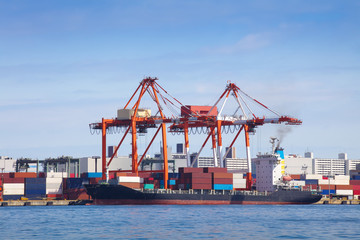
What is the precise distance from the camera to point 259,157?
116m

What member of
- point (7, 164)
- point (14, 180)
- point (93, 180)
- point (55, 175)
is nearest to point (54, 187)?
point (55, 175)

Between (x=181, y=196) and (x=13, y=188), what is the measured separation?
4134 cm

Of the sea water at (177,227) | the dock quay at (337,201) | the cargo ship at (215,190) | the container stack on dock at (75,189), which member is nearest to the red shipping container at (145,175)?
the cargo ship at (215,190)

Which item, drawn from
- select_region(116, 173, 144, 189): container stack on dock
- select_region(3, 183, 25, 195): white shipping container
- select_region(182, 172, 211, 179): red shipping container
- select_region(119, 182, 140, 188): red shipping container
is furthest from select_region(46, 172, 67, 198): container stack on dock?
select_region(182, 172, 211, 179): red shipping container

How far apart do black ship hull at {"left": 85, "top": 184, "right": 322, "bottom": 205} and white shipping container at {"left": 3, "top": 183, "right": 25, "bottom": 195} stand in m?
30.7

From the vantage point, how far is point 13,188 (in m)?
131

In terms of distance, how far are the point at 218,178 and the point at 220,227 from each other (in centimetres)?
4813

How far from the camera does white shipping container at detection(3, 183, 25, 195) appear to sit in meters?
130

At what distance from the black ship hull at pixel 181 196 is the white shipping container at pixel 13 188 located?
101ft

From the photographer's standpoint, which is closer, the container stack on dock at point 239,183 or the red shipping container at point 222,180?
the red shipping container at point 222,180

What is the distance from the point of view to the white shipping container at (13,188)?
427 feet

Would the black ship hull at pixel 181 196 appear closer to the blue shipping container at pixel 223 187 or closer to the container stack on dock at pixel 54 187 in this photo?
the blue shipping container at pixel 223 187

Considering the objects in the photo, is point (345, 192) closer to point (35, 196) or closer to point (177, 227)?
point (35, 196)

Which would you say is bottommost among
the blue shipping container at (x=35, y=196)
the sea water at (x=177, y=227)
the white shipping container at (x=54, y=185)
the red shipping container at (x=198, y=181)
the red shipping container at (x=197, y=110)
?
the sea water at (x=177, y=227)
